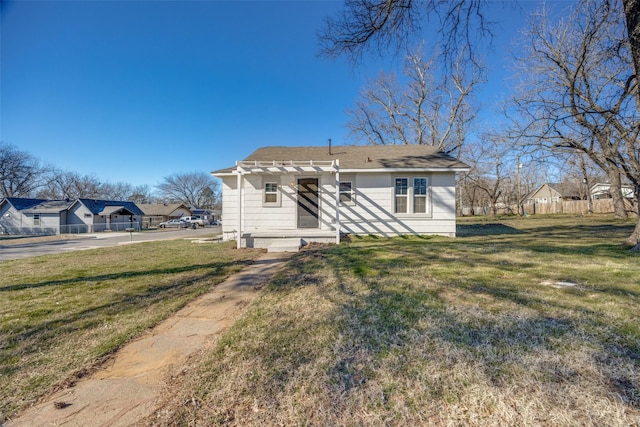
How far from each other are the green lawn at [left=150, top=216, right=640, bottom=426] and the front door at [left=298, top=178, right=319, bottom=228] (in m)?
6.40

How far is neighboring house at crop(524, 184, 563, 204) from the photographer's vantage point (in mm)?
51156

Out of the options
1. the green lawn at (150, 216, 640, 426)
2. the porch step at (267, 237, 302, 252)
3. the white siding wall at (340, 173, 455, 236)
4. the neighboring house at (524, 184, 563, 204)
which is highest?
the neighboring house at (524, 184, 563, 204)

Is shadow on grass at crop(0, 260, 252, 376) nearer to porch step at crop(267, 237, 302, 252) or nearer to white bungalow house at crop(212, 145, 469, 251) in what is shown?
porch step at crop(267, 237, 302, 252)

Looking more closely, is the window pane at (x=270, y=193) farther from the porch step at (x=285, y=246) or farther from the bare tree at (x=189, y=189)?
the bare tree at (x=189, y=189)

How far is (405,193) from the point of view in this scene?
34.9ft

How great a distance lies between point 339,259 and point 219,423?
198 inches

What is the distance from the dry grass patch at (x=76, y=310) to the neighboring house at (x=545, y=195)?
6016cm

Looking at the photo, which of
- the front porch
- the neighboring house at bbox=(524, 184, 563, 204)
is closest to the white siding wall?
the front porch

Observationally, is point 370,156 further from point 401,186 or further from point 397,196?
point 397,196

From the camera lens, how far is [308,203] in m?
10.8

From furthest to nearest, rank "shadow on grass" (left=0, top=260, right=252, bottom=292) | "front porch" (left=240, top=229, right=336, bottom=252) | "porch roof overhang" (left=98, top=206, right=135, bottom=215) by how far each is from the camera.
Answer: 1. "porch roof overhang" (left=98, top=206, right=135, bottom=215)
2. "front porch" (left=240, top=229, right=336, bottom=252)
3. "shadow on grass" (left=0, top=260, right=252, bottom=292)

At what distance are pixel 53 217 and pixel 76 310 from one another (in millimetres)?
39664

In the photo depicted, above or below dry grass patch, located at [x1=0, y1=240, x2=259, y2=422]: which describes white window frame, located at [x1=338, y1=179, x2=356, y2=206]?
above

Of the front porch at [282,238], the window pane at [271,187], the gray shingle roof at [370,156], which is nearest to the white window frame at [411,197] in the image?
the gray shingle roof at [370,156]
